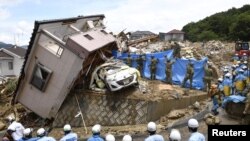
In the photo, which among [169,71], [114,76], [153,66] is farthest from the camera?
[153,66]

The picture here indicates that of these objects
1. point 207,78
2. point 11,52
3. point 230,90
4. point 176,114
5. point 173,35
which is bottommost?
point 173,35

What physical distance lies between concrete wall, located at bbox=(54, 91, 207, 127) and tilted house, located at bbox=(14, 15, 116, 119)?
530 millimetres

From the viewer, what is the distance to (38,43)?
16.6m

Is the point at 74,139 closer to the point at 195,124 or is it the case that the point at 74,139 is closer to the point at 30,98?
the point at 195,124

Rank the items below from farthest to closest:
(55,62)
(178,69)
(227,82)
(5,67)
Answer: (5,67) < (178,69) < (55,62) < (227,82)

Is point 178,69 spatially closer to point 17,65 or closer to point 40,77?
point 40,77

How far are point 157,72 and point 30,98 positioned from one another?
265 inches

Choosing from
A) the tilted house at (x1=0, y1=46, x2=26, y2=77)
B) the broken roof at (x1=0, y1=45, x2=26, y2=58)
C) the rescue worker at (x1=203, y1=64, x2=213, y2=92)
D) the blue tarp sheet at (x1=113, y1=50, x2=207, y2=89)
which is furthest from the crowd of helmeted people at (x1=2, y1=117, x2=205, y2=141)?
the broken roof at (x1=0, y1=45, x2=26, y2=58)

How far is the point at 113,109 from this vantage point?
16203 millimetres

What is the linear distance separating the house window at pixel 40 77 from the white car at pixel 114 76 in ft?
6.57

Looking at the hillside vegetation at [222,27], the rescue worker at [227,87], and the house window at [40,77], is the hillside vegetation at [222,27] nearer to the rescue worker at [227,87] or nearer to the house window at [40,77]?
the rescue worker at [227,87]

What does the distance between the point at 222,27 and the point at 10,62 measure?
36.2 meters

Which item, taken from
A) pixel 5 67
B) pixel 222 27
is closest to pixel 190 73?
pixel 5 67

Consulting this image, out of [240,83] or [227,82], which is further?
[227,82]
